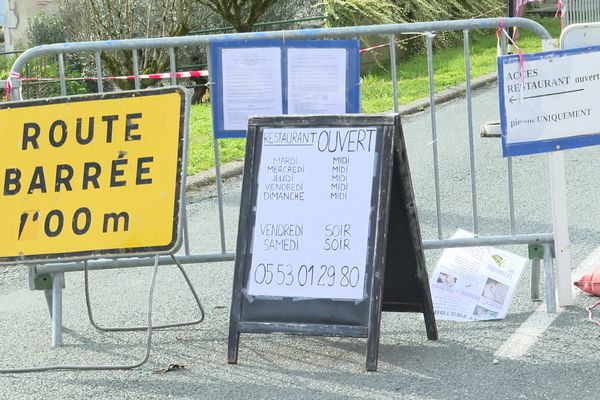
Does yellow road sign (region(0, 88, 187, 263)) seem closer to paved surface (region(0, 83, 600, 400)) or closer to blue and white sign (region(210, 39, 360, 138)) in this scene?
blue and white sign (region(210, 39, 360, 138))

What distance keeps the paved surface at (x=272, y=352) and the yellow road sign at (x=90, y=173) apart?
0.62 m

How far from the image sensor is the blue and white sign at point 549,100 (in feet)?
19.2

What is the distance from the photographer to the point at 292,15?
872 inches

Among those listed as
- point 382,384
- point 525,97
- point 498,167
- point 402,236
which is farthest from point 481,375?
point 498,167

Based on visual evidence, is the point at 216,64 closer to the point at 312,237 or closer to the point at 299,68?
the point at 299,68

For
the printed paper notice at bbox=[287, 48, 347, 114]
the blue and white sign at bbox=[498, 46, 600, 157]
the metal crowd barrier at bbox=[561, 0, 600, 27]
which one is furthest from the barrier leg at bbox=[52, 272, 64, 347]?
the metal crowd barrier at bbox=[561, 0, 600, 27]

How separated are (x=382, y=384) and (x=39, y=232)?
186cm

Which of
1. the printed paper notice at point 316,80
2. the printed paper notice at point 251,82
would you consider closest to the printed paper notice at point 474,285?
the printed paper notice at point 316,80

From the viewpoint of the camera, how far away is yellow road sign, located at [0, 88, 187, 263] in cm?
557

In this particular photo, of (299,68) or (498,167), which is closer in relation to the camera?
(299,68)

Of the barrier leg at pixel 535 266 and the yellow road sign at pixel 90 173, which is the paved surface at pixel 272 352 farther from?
the yellow road sign at pixel 90 173

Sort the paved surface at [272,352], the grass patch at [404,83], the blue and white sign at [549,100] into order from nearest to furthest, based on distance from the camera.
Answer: the paved surface at [272,352] → the blue and white sign at [549,100] → the grass patch at [404,83]

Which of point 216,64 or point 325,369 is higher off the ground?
point 216,64

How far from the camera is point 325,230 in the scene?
553 cm
